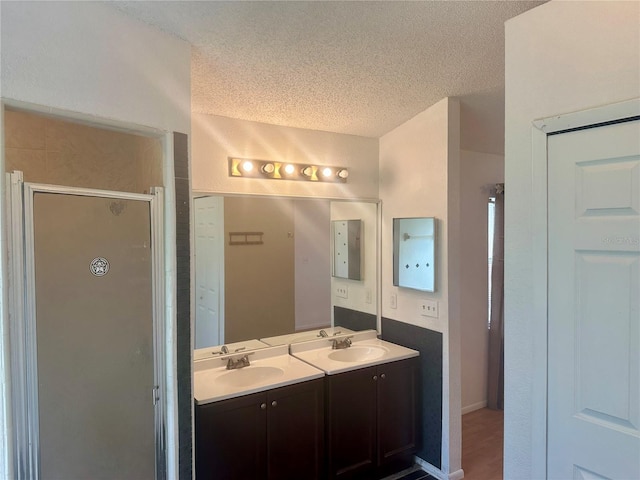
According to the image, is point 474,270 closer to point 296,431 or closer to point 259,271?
point 259,271

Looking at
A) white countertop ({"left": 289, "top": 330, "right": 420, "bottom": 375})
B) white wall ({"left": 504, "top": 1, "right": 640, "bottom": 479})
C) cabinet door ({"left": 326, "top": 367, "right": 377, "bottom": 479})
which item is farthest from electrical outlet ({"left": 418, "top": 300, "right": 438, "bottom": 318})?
white wall ({"left": 504, "top": 1, "right": 640, "bottom": 479})

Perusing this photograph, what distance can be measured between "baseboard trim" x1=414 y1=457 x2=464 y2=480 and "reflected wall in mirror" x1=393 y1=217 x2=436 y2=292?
1.21m

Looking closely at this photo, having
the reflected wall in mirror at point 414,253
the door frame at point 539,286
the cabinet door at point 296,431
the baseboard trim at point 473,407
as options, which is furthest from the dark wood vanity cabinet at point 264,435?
the baseboard trim at point 473,407

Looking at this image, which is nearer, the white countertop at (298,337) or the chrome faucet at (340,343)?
the white countertop at (298,337)

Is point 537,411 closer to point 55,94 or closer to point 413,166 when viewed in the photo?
point 413,166

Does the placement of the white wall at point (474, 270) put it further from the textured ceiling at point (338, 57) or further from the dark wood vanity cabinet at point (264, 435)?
the dark wood vanity cabinet at point (264, 435)

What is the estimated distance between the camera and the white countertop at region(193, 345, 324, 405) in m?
2.25

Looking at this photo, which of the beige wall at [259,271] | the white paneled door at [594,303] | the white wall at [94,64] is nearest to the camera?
the white paneled door at [594,303]

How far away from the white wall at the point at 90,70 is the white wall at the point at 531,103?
1386 millimetres

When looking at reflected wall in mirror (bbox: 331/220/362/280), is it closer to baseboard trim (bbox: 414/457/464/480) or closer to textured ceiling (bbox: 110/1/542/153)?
textured ceiling (bbox: 110/1/542/153)

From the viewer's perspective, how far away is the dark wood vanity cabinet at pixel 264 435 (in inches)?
84.3

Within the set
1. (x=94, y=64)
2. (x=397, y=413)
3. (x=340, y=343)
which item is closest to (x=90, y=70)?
(x=94, y=64)

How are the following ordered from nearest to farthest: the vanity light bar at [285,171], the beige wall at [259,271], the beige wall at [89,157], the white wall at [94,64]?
the white wall at [94,64], the beige wall at [89,157], the vanity light bar at [285,171], the beige wall at [259,271]

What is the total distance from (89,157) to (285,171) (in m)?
1.17
